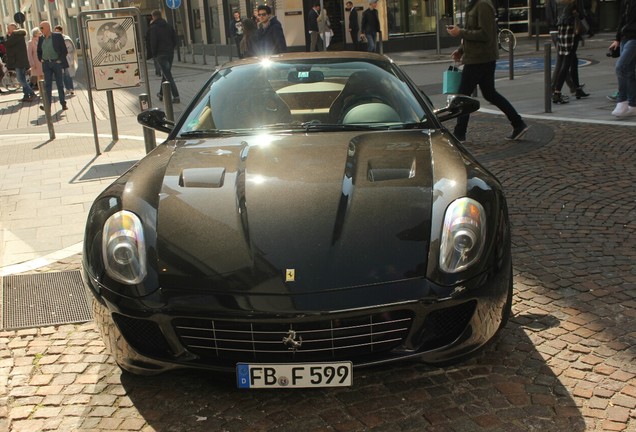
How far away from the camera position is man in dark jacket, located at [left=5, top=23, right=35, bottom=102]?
18.5 m

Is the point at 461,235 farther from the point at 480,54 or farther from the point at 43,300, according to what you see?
the point at 480,54

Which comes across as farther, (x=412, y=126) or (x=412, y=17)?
(x=412, y=17)

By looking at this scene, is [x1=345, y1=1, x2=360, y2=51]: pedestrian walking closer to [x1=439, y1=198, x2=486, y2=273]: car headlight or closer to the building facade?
the building facade

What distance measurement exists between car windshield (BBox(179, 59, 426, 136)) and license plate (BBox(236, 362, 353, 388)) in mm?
1746

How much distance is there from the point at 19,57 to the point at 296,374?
1820cm

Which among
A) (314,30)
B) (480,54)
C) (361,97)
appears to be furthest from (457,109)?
(314,30)

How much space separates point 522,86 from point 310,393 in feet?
38.2

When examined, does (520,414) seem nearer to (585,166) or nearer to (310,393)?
(310,393)

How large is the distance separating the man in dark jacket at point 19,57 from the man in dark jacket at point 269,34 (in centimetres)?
885

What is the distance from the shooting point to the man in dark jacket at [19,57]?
18.5m

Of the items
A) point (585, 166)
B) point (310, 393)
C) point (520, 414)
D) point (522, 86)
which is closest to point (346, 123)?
point (310, 393)

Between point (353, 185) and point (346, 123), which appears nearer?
point (353, 185)

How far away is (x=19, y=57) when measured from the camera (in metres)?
18.8

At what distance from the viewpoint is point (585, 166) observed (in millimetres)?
7207
